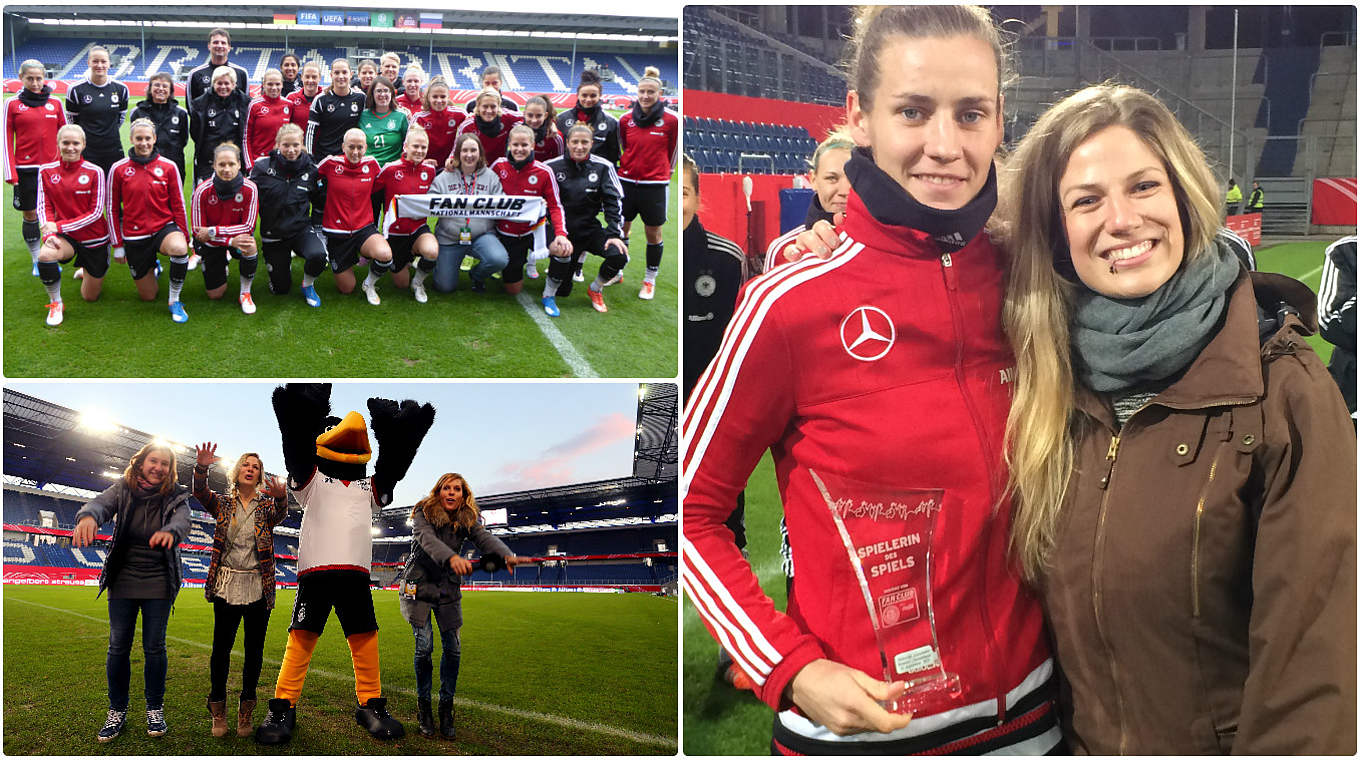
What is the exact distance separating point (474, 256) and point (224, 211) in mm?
935

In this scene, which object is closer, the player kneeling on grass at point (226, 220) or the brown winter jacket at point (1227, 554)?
the brown winter jacket at point (1227, 554)

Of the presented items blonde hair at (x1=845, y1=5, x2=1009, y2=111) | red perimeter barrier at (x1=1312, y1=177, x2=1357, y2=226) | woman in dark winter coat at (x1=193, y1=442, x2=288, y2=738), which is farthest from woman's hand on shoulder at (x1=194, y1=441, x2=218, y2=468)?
red perimeter barrier at (x1=1312, y1=177, x2=1357, y2=226)

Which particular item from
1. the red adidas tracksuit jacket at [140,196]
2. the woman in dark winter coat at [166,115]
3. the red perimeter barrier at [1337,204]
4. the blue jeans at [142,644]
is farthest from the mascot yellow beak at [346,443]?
the red perimeter barrier at [1337,204]

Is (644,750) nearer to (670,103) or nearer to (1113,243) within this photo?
(1113,243)

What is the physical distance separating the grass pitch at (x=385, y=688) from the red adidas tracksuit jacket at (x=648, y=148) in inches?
76.4

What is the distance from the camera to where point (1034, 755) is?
1.89 m

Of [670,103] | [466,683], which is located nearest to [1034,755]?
[466,683]

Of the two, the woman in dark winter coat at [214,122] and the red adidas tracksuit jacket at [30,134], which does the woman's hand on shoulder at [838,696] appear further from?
the red adidas tracksuit jacket at [30,134]

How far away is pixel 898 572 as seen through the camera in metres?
1.84

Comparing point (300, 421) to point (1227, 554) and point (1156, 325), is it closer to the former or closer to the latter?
point (1156, 325)

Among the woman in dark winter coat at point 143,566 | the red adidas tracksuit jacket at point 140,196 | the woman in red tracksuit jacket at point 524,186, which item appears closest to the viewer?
the woman in dark winter coat at point 143,566

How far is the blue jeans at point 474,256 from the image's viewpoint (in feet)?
11.9

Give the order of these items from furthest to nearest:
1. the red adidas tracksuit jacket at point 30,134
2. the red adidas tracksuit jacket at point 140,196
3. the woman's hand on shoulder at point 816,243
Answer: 1. the red adidas tracksuit jacket at point 30,134
2. the red adidas tracksuit jacket at point 140,196
3. the woman's hand on shoulder at point 816,243

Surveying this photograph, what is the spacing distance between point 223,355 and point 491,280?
1.10 meters
